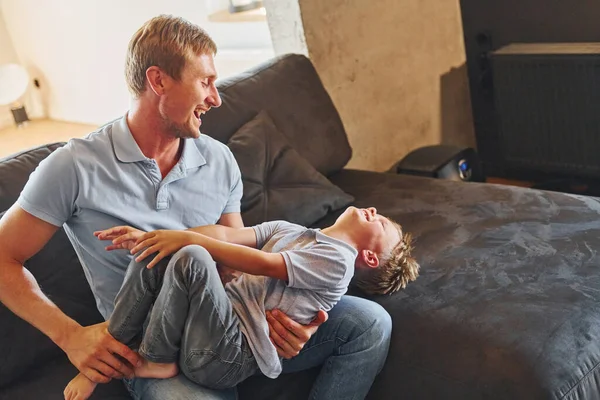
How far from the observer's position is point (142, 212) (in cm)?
175

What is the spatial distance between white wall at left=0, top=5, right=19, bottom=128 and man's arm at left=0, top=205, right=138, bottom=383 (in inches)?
133

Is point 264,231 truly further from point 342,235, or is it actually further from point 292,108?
point 292,108

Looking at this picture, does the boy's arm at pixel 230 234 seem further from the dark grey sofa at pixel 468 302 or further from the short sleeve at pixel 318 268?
the dark grey sofa at pixel 468 302

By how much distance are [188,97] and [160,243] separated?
40cm

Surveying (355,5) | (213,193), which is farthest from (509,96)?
(213,193)

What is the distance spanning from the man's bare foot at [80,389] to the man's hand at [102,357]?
0.01 meters

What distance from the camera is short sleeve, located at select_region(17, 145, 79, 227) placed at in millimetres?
1633

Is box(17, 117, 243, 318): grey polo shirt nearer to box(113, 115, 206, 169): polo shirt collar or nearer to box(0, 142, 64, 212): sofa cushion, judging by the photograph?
box(113, 115, 206, 169): polo shirt collar

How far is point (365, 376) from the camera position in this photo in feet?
5.48

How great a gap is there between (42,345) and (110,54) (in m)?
2.71

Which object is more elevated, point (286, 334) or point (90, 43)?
point (90, 43)

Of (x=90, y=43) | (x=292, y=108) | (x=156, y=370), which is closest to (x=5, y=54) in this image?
(x=90, y=43)

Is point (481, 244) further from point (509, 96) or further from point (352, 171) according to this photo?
point (509, 96)

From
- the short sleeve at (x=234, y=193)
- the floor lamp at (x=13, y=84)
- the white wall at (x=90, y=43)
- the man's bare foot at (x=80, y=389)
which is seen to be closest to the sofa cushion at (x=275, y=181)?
the short sleeve at (x=234, y=193)
